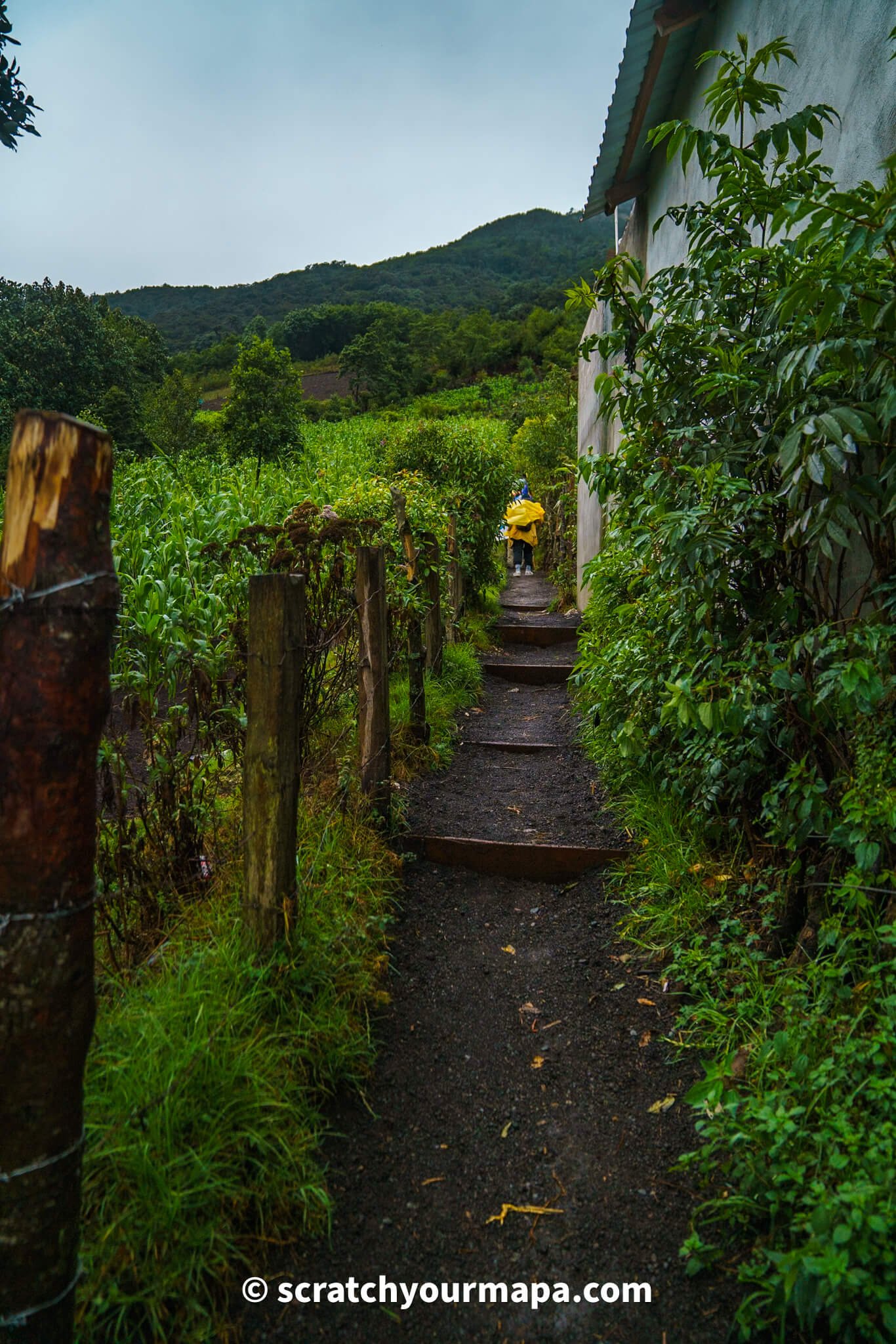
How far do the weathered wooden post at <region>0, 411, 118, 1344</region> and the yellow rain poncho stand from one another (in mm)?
12257

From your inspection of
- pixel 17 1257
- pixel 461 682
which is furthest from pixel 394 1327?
pixel 461 682

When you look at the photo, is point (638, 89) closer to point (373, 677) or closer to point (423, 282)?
point (373, 677)

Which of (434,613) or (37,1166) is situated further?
(434,613)

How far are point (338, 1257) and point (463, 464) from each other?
9.06 m

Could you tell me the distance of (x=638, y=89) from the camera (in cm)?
548

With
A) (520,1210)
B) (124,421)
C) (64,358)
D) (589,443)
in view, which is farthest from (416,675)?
(64,358)

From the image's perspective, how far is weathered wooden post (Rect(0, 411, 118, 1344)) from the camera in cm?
129

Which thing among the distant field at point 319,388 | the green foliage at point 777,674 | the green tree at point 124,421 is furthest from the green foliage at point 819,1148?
the distant field at point 319,388

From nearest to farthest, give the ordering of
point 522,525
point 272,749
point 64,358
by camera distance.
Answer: point 272,749, point 522,525, point 64,358

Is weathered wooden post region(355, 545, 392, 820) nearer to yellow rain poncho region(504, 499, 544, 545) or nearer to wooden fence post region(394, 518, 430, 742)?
wooden fence post region(394, 518, 430, 742)

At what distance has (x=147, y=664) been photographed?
2.95 meters

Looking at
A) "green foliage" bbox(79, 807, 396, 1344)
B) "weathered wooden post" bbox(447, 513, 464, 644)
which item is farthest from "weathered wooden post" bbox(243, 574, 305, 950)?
"weathered wooden post" bbox(447, 513, 464, 644)

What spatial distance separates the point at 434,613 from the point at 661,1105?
14.4 ft

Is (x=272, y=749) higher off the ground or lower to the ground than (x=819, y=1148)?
higher
